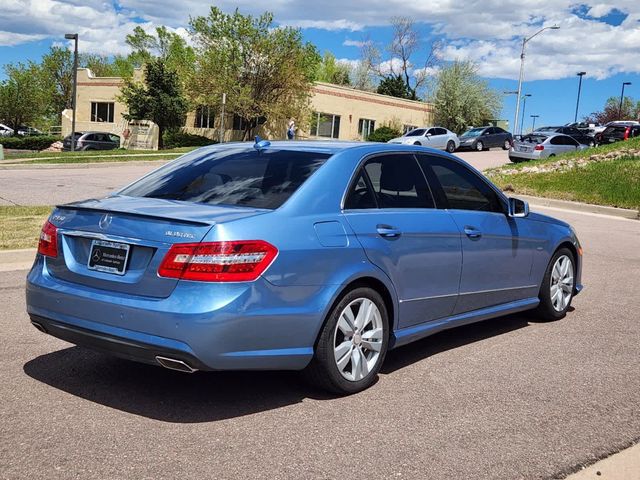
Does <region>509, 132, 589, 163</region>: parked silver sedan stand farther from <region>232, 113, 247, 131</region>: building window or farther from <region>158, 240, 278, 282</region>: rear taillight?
<region>158, 240, 278, 282</region>: rear taillight

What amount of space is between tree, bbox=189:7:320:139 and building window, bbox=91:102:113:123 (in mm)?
10806

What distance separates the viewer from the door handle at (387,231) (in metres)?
4.81

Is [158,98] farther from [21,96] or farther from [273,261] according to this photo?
[273,261]

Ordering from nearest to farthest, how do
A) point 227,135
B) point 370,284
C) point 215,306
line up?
point 215,306, point 370,284, point 227,135

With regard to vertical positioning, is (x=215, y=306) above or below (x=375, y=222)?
below

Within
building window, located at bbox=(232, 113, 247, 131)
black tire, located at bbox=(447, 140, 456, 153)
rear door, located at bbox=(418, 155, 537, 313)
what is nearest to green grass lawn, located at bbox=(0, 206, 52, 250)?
rear door, located at bbox=(418, 155, 537, 313)

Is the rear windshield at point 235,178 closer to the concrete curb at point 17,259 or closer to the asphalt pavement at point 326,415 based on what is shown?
the asphalt pavement at point 326,415

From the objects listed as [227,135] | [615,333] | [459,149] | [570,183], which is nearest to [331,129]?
[227,135]

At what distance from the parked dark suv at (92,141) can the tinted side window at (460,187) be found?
126ft

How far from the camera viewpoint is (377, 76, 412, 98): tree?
8019cm

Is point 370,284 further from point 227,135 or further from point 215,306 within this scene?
point 227,135

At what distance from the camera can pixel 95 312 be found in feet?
A: 13.7

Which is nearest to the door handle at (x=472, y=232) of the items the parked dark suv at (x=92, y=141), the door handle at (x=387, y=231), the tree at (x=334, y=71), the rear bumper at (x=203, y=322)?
the door handle at (x=387, y=231)

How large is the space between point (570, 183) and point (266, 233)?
1873cm
